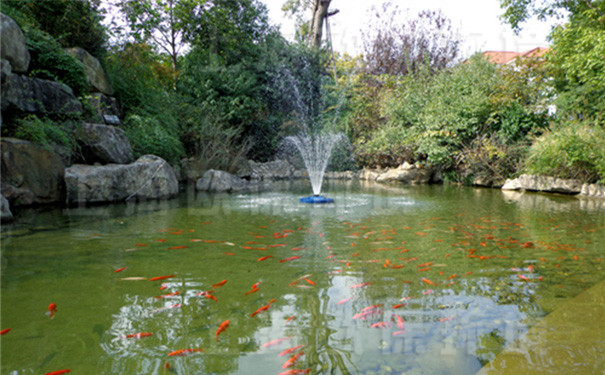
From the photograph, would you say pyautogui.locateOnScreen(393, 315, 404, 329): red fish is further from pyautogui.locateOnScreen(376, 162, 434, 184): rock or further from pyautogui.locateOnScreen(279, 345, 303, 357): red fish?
pyautogui.locateOnScreen(376, 162, 434, 184): rock

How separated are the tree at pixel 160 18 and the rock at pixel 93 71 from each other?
181 inches

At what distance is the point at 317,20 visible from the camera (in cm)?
2075

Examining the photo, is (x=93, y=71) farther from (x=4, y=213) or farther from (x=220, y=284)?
(x=220, y=284)

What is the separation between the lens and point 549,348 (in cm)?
179

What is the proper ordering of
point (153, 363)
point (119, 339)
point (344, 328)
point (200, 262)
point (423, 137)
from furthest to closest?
point (423, 137) < point (200, 262) < point (344, 328) < point (119, 339) < point (153, 363)

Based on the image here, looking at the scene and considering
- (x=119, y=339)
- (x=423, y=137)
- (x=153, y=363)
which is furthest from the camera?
(x=423, y=137)

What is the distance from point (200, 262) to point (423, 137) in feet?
42.8

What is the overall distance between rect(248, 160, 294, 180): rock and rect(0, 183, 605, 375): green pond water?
10426mm

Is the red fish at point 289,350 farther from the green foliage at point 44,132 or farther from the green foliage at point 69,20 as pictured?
the green foliage at point 69,20

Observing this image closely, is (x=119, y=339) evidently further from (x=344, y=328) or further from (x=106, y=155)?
(x=106, y=155)

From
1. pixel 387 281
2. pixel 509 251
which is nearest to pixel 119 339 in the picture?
pixel 387 281

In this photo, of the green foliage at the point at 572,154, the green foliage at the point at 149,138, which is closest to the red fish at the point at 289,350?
the green foliage at the point at 149,138

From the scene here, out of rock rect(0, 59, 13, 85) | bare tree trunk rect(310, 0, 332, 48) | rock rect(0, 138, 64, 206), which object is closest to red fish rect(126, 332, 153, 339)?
rock rect(0, 138, 64, 206)

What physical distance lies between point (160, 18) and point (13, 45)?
10.5 metres
